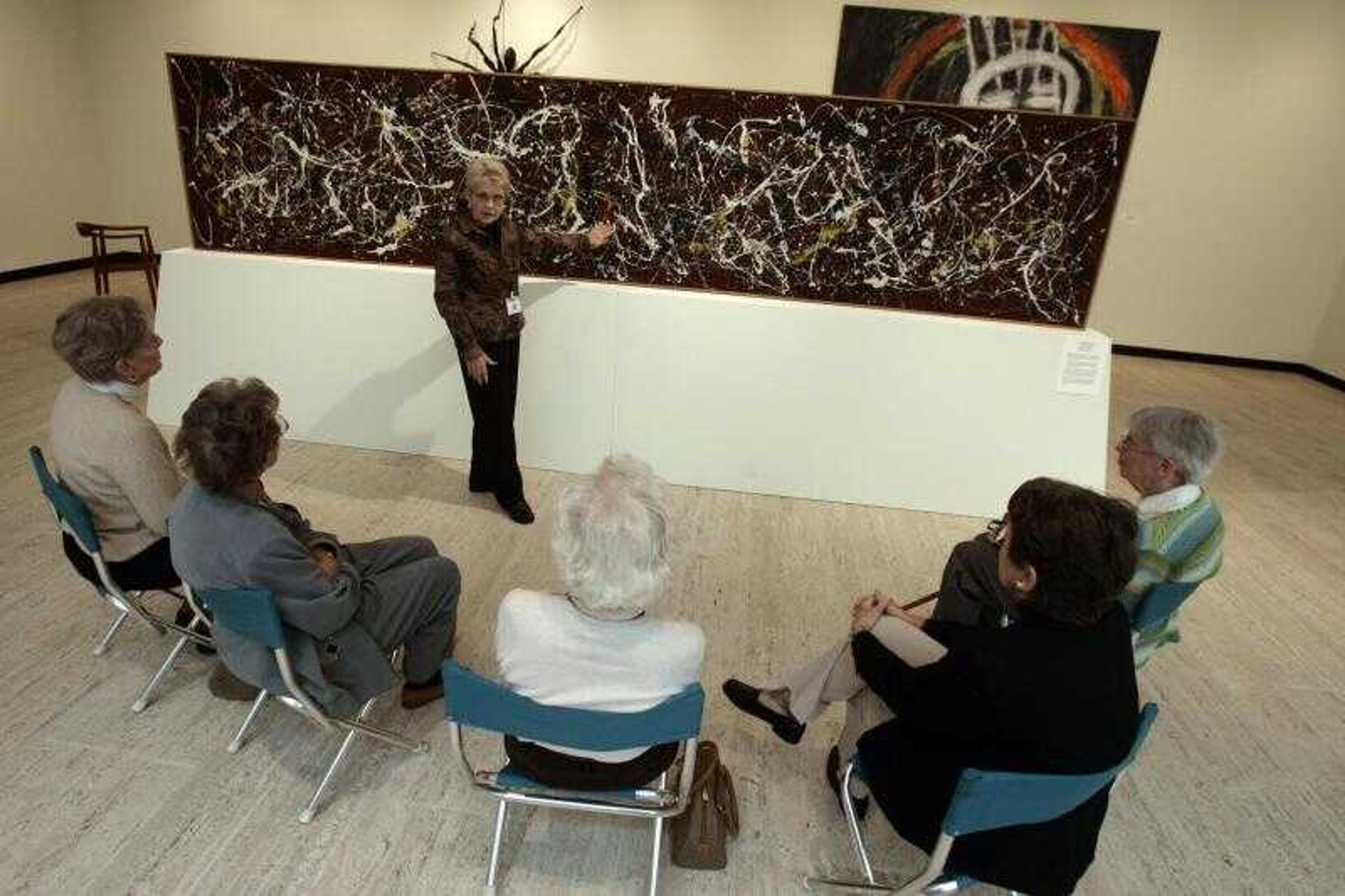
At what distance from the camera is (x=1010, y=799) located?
3.76ft

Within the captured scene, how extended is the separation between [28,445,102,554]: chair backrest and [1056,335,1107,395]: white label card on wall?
11.8 feet

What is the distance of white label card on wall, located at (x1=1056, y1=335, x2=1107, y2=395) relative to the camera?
11.1ft

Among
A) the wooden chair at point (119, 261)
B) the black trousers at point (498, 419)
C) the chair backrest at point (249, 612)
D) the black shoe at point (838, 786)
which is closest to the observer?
the chair backrest at point (249, 612)

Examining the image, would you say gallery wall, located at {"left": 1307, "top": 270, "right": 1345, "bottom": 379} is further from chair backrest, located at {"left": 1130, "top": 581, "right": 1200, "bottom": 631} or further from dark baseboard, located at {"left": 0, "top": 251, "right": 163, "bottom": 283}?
dark baseboard, located at {"left": 0, "top": 251, "right": 163, "bottom": 283}

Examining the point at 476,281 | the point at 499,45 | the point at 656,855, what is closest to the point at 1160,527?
the point at 656,855

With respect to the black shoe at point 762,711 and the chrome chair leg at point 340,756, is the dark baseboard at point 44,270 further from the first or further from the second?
the black shoe at point 762,711

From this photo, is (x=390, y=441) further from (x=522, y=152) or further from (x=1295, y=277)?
(x=1295, y=277)

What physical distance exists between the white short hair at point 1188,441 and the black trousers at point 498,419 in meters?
2.34

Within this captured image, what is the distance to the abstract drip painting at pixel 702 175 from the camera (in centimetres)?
323

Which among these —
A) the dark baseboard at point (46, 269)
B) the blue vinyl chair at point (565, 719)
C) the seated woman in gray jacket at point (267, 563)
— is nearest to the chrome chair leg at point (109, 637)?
the seated woman in gray jacket at point (267, 563)

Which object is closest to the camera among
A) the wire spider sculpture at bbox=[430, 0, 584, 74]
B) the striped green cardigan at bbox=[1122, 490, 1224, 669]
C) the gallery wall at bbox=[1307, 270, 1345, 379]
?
the striped green cardigan at bbox=[1122, 490, 1224, 669]

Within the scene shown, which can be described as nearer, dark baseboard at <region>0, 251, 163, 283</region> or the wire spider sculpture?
the wire spider sculpture

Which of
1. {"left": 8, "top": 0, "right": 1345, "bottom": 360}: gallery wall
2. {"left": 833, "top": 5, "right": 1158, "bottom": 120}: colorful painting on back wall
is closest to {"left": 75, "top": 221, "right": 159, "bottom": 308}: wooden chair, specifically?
{"left": 8, "top": 0, "right": 1345, "bottom": 360}: gallery wall

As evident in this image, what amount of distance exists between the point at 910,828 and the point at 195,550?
1.57 m
